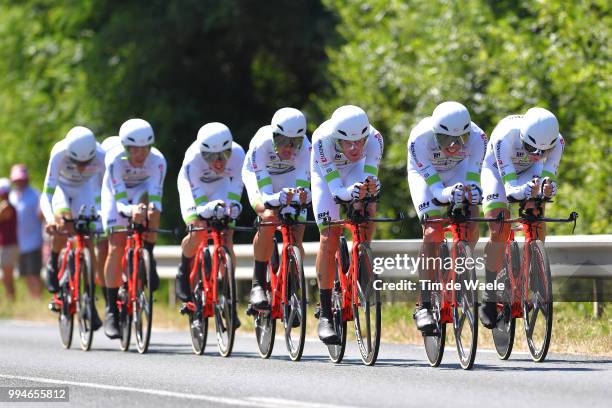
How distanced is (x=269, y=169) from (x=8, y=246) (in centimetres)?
1112

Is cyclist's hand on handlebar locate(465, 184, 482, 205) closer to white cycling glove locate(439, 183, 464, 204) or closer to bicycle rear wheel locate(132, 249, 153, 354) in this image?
white cycling glove locate(439, 183, 464, 204)

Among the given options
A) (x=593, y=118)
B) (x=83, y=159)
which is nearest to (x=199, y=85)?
(x=593, y=118)

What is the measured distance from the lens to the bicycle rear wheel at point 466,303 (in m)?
12.2

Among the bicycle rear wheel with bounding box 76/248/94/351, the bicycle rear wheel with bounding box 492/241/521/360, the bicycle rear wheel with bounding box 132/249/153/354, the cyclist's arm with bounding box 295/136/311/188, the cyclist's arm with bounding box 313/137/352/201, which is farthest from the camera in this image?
the bicycle rear wheel with bounding box 76/248/94/351

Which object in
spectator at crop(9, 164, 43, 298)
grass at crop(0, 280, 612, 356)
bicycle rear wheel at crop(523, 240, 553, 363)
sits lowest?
grass at crop(0, 280, 612, 356)

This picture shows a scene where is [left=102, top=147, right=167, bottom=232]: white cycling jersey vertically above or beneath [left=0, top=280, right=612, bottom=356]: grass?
above

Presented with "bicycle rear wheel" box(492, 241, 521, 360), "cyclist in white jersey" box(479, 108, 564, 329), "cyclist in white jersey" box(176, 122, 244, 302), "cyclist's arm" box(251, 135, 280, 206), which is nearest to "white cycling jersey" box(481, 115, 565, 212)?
"cyclist in white jersey" box(479, 108, 564, 329)

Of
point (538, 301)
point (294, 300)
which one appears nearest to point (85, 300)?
point (294, 300)

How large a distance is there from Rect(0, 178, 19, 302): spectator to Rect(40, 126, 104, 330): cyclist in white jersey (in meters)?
7.20

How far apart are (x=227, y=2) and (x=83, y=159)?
11992mm

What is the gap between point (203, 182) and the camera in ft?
50.6

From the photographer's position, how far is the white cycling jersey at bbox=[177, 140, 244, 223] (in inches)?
599

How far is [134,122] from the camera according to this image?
15703 mm

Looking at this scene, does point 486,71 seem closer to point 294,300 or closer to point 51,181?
point 51,181
